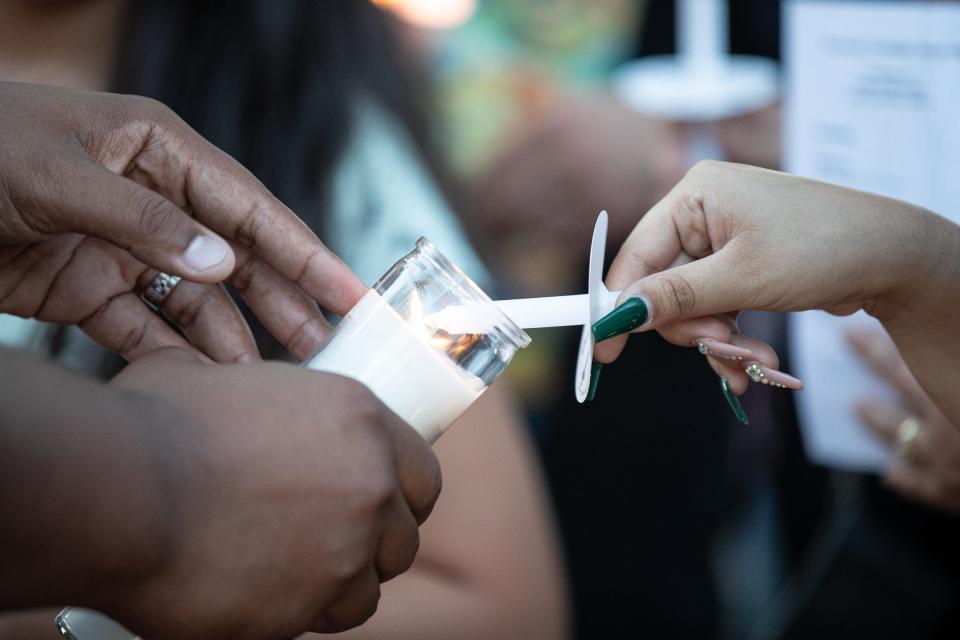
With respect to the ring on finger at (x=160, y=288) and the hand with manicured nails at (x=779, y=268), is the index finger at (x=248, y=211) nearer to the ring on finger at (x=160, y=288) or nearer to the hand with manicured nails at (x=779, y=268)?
the ring on finger at (x=160, y=288)

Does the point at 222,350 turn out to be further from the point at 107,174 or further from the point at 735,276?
the point at 735,276

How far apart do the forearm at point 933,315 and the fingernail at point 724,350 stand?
0.44 feet

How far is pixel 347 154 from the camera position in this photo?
1074 millimetres

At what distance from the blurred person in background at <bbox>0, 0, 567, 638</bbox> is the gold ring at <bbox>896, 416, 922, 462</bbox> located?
18.7 inches

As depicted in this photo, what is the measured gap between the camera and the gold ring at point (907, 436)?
1148 millimetres

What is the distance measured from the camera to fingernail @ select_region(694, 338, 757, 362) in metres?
0.69

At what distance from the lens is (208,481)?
19.8 inches

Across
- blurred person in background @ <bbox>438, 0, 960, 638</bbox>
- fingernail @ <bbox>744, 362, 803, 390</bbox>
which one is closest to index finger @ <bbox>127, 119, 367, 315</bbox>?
fingernail @ <bbox>744, 362, 803, 390</bbox>

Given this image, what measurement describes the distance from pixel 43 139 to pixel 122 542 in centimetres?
35

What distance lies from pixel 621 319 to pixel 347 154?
1.73 ft

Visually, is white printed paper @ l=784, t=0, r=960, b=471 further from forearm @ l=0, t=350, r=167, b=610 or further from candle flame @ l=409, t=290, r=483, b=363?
forearm @ l=0, t=350, r=167, b=610

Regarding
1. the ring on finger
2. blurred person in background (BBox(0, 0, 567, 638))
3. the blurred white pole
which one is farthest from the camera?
the blurred white pole

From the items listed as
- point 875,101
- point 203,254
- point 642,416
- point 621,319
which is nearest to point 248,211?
point 203,254

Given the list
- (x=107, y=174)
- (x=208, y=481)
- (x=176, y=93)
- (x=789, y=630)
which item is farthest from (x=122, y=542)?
(x=789, y=630)
